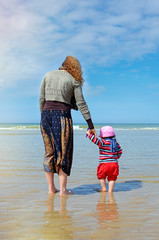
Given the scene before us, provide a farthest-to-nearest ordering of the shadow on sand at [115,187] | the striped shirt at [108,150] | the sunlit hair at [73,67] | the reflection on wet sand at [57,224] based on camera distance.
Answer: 1. the striped shirt at [108,150]
2. the shadow on sand at [115,187]
3. the sunlit hair at [73,67]
4. the reflection on wet sand at [57,224]

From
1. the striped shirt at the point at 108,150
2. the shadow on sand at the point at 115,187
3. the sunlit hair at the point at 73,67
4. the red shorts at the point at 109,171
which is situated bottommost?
the shadow on sand at the point at 115,187

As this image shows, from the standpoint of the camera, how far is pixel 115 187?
181 inches

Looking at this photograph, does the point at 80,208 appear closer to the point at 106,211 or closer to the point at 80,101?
the point at 106,211

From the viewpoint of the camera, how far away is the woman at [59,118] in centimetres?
394

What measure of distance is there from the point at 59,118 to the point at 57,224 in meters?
1.67

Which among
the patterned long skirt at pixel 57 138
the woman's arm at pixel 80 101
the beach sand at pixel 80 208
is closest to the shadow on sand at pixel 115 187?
the beach sand at pixel 80 208

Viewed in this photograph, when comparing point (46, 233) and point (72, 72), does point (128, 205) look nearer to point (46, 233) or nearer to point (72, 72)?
point (46, 233)

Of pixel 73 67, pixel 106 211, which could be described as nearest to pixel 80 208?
pixel 106 211

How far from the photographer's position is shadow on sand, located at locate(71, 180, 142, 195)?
426cm

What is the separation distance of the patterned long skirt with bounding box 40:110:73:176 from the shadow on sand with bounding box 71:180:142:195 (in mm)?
471

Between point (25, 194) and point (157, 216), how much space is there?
1873 millimetres

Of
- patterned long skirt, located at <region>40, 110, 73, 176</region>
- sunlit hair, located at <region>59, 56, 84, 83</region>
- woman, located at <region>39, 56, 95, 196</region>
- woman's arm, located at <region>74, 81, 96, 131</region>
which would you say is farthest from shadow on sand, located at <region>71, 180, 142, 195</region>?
sunlit hair, located at <region>59, 56, 84, 83</region>

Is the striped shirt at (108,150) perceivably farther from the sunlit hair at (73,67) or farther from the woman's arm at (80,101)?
the sunlit hair at (73,67)

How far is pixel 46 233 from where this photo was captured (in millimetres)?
2371
